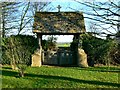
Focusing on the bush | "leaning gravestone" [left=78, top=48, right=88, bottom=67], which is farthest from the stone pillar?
"leaning gravestone" [left=78, top=48, right=88, bottom=67]

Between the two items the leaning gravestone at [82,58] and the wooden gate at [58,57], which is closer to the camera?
the leaning gravestone at [82,58]

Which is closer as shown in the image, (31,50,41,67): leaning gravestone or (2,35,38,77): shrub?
(2,35,38,77): shrub

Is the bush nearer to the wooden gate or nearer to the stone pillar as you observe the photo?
the stone pillar

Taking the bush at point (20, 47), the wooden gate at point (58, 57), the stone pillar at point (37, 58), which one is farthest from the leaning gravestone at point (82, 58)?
the bush at point (20, 47)

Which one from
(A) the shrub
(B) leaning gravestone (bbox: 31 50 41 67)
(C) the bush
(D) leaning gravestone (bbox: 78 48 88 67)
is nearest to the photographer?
(A) the shrub

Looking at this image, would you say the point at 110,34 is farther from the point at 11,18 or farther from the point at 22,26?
the point at 22,26

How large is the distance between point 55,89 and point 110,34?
3743mm

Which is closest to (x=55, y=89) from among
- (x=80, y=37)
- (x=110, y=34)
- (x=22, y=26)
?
(x=110, y=34)

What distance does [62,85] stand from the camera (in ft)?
30.1

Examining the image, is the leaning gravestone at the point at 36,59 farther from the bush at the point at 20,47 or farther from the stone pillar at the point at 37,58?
the bush at the point at 20,47

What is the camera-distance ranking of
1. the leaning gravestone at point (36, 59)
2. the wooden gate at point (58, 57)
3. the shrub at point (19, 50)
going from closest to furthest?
the shrub at point (19, 50), the leaning gravestone at point (36, 59), the wooden gate at point (58, 57)

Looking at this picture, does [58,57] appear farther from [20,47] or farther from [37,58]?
[20,47]

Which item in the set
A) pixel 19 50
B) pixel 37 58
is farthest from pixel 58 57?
pixel 19 50

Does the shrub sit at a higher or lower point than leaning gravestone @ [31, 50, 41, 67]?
higher
